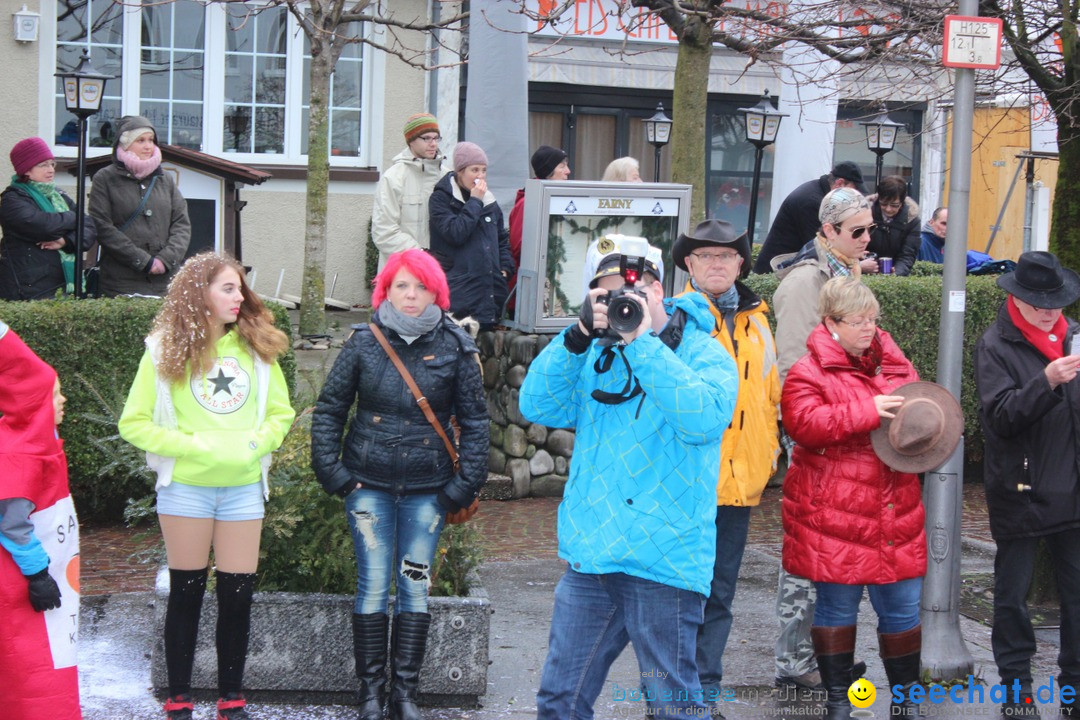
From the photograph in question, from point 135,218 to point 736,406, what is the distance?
5018 mm

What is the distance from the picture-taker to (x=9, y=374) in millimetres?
4023

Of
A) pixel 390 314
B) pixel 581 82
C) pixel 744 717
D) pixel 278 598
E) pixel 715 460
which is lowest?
pixel 744 717

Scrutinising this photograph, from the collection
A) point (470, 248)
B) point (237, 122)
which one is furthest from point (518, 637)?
point (237, 122)

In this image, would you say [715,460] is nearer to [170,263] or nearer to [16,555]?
[16,555]

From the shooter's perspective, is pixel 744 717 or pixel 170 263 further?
pixel 170 263

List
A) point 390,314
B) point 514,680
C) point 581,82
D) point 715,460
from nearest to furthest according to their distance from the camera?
1. point 715,460
2. point 390,314
3. point 514,680
4. point 581,82

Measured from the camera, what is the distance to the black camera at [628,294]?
3.73 metres

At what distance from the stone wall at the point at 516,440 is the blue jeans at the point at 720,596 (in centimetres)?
365

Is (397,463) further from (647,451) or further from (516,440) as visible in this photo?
(516,440)

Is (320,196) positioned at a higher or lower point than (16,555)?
higher

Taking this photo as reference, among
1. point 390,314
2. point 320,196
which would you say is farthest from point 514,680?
point 320,196

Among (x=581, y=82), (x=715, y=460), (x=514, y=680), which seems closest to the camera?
(x=715, y=460)

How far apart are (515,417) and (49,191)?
3.40 m

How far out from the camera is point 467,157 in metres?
8.01
